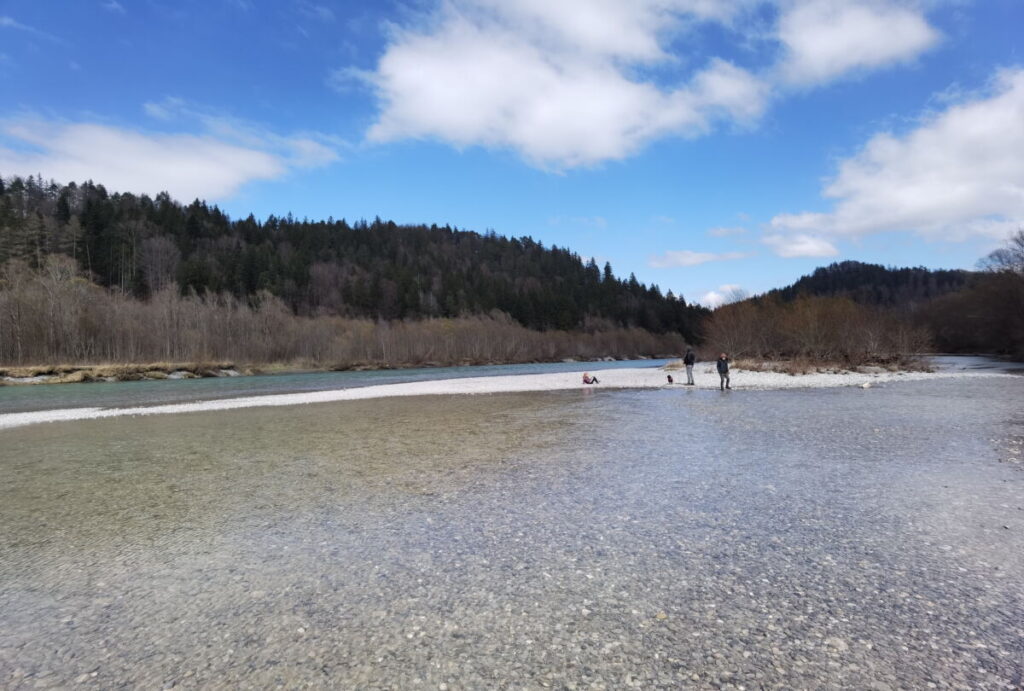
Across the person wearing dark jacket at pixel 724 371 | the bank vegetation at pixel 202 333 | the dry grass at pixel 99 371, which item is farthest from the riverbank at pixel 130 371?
the person wearing dark jacket at pixel 724 371

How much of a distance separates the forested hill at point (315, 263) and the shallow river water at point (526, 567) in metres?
102

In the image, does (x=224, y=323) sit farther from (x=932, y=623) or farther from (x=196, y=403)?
(x=932, y=623)

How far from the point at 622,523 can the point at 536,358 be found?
345 ft

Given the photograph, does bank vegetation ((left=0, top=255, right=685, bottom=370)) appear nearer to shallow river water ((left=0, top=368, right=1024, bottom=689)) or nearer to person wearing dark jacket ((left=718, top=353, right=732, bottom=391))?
shallow river water ((left=0, top=368, right=1024, bottom=689))

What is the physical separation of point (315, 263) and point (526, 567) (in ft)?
474

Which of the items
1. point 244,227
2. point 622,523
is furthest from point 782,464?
point 244,227

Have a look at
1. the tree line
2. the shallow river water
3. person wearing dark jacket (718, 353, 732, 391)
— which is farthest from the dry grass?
the tree line

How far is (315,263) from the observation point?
453ft

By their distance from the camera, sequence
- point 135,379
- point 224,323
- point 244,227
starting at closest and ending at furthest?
point 135,379
point 224,323
point 244,227

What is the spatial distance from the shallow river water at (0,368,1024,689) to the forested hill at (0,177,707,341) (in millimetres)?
101683

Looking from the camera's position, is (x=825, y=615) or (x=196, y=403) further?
(x=196, y=403)

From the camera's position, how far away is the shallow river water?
376 centimetres

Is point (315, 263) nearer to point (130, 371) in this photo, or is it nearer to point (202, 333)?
point (202, 333)

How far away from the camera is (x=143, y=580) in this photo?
18.1ft
